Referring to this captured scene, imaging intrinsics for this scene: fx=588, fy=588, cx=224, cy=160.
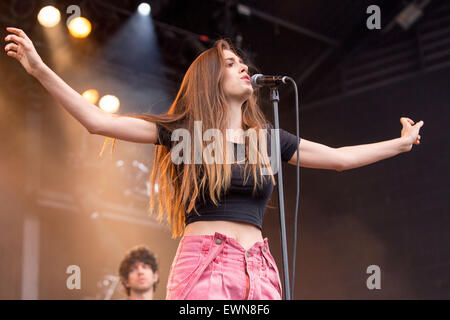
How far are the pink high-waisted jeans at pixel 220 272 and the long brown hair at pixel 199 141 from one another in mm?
150

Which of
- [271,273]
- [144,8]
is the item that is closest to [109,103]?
[144,8]

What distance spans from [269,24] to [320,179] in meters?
1.80

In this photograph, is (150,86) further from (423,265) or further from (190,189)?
(190,189)

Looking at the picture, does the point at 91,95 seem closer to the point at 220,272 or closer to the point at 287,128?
the point at 287,128

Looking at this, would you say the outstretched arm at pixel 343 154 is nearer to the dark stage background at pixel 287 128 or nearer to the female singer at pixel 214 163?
the female singer at pixel 214 163

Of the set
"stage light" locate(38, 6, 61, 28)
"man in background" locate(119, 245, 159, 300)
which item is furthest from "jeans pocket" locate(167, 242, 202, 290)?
"stage light" locate(38, 6, 61, 28)

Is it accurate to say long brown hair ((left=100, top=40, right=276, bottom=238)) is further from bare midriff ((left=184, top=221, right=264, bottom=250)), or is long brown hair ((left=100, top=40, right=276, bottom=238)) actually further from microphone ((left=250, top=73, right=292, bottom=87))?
microphone ((left=250, top=73, right=292, bottom=87))

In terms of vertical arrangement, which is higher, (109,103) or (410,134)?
(109,103)

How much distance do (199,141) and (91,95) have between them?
13.2ft

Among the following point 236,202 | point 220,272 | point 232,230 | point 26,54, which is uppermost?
point 26,54

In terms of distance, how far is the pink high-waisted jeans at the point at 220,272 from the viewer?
190 centimetres

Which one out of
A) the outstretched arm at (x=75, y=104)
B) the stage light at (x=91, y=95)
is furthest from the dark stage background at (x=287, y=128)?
the outstretched arm at (x=75, y=104)

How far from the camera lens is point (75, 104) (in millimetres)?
1907

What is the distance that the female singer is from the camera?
1911 mm
